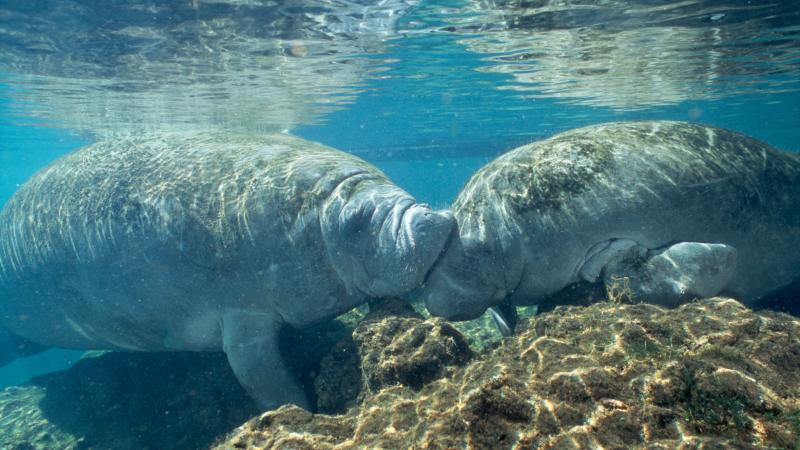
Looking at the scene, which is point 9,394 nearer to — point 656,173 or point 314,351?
point 314,351

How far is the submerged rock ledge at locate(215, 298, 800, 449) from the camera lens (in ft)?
8.08

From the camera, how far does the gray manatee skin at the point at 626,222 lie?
487 cm

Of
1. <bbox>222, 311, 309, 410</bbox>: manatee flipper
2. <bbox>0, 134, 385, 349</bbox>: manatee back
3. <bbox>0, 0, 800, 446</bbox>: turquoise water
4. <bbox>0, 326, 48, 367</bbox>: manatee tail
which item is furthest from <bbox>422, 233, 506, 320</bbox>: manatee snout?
<bbox>0, 326, 48, 367</bbox>: manatee tail

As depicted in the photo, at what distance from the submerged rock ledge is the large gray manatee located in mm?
1623

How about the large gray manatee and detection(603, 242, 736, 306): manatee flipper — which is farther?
the large gray manatee

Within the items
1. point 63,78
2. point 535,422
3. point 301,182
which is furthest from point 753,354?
point 63,78

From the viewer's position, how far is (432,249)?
4.84 meters

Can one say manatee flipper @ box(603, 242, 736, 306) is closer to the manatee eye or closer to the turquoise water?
the manatee eye

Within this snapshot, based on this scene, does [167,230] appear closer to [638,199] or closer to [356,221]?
[356,221]

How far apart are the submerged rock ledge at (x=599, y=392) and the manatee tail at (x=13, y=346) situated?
835 cm

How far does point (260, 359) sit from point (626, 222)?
436cm

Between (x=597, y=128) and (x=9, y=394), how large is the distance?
11722mm

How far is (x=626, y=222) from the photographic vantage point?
487cm

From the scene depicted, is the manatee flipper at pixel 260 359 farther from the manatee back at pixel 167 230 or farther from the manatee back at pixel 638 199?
the manatee back at pixel 638 199
